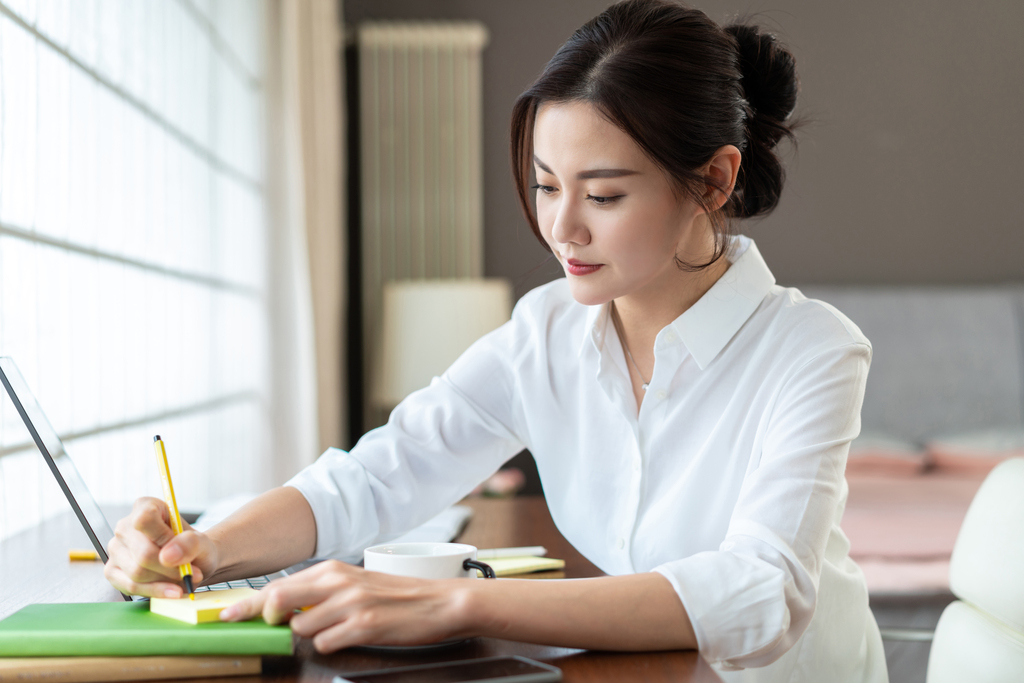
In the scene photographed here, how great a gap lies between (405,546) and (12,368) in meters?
0.35

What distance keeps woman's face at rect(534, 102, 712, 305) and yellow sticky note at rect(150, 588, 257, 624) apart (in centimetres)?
46

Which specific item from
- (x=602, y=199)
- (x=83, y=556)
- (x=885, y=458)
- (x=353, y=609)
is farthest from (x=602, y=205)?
(x=885, y=458)

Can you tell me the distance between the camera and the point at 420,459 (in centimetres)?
102

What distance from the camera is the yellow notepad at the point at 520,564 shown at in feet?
2.77

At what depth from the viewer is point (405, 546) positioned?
2.28 feet

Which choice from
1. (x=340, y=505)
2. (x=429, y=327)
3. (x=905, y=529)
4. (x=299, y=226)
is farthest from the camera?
(x=429, y=327)

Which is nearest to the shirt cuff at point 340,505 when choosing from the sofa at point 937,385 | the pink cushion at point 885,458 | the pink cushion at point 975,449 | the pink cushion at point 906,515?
the pink cushion at point 906,515

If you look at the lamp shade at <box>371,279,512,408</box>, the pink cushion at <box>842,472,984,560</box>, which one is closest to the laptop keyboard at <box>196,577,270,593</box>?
the pink cushion at <box>842,472,984,560</box>

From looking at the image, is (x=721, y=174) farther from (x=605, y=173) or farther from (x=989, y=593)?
(x=989, y=593)

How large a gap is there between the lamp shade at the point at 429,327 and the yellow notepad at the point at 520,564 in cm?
174

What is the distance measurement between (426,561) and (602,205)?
0.41m

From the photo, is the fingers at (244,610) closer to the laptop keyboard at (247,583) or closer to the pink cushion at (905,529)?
the laptop keyboard at (247,583)

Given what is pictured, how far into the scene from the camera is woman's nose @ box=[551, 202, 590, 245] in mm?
874

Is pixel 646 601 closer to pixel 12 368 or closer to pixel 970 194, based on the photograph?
pixel 12 368
